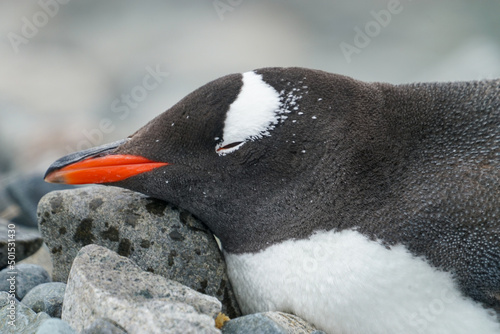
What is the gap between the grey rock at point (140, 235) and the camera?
2393mm

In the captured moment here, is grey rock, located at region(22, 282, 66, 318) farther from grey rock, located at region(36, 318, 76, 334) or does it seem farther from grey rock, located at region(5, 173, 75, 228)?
grey rock, located at region(5, 173, 75, 228)

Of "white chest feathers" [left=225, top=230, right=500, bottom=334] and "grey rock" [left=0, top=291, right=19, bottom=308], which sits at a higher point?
"white chest feathers" [left=225, top=230, right=500, bottom=334]

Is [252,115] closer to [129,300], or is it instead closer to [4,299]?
[129,300]

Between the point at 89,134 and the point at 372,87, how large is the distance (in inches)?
248

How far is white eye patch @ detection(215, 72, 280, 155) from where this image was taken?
2.23 m

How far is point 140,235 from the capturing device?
2414 millimetres

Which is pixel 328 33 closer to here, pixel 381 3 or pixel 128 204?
pixel 381 3

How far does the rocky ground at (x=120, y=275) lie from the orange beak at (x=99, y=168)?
175mm

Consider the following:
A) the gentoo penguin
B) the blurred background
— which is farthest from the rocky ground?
the blurred background

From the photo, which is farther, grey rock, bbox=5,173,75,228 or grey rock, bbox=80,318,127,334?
grey rock, bbox=5,173,75,228

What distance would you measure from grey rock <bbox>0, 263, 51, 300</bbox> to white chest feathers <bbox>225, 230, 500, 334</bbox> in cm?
114

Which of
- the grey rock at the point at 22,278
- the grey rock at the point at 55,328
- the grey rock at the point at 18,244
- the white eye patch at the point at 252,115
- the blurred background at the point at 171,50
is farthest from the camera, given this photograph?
the blurred background at the point at 171,50

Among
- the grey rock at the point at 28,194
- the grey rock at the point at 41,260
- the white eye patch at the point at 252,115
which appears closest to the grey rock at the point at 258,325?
the white eye patch at the point at 252,115

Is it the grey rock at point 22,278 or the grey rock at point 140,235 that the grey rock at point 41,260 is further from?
the grey rock at point 140,235
